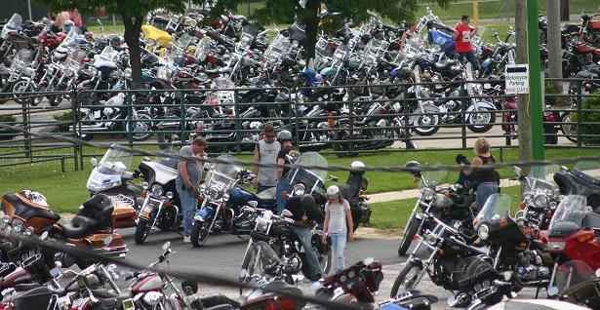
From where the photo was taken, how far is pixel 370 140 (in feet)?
84.6

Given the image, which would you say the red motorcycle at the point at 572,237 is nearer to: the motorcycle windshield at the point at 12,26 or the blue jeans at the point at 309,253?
the blue jeans at the point at 309,253

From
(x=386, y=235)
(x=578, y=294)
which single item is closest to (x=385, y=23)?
(x=386, y=235)

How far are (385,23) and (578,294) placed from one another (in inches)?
1107

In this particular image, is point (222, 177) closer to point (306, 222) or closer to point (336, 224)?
point (306, 222)

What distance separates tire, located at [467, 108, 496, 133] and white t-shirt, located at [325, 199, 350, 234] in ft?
34.6

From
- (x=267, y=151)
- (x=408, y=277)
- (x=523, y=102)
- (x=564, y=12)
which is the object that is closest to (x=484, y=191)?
(x=408, y=277)

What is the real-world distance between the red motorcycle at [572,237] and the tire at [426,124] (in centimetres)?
1124

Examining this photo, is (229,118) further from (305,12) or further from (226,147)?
(305,12)

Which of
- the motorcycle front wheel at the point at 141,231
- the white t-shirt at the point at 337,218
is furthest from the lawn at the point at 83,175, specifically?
the white t-shirt at the point at 337,218

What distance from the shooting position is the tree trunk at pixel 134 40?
29.8 m

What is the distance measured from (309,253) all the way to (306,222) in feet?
1.42

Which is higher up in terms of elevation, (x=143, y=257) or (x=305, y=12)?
(x=305, y=12)

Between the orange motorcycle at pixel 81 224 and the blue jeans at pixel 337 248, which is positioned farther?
the orange motorcycle at pixel 81 224

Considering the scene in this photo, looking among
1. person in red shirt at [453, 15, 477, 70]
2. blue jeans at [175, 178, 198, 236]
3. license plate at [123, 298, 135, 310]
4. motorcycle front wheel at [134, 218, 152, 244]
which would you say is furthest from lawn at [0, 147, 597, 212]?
license plate at [123, 298, 135, 310]
